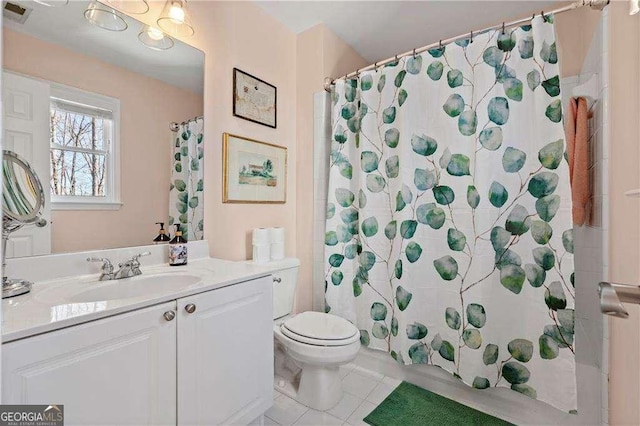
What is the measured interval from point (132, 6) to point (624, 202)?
224 centimetres

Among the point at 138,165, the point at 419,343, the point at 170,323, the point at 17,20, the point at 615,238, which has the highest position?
the point at 17,20

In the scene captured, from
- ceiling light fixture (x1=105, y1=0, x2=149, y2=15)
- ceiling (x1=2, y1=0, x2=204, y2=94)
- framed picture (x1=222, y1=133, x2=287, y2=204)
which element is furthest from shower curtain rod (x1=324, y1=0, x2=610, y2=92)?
ceiling light fixture (x1=105, y1=0, x2=149, y2=15)

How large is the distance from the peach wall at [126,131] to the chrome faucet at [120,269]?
0.33 feet

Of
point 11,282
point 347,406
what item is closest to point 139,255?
point 11,282

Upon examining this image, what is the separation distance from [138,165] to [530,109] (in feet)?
6.28

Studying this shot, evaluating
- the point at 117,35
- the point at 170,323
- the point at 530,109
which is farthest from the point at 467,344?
the point at 117,35

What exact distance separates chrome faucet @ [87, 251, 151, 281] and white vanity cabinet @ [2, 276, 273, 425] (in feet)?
1.27

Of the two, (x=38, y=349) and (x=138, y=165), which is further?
(x=138, y=165)

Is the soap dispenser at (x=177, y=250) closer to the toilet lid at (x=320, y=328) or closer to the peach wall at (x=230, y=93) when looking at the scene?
the peach wall at (x=230, y=93)

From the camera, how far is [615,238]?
1250mm

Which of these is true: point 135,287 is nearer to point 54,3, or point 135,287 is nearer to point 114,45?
point 114,45

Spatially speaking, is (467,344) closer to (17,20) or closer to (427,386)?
(427,386)

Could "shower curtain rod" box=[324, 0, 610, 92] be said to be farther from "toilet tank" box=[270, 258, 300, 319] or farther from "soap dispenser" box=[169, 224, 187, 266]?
"soap dispenser" box=[169, 224, 187, 266]

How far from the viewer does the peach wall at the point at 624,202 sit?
1.02 m
